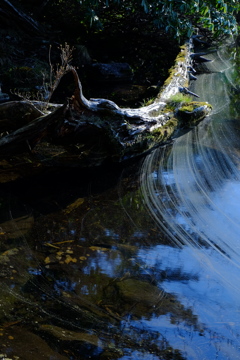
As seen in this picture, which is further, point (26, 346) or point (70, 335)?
point (70, 335)

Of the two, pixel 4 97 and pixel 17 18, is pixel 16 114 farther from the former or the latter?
pixel 17 18

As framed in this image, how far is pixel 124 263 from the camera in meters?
3.85

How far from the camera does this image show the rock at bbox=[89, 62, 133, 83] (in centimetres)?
1096

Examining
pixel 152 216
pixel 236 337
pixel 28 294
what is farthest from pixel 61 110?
pixel 236 337

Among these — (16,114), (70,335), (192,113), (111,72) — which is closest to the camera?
(70,335)

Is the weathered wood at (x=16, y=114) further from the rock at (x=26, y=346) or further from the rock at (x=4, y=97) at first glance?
the rock at (x=4, y=97)

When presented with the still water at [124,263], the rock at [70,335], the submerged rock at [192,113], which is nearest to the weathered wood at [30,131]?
the still water at [124,263]

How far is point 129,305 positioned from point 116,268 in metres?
0.49

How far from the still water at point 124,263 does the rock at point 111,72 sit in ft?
17.5

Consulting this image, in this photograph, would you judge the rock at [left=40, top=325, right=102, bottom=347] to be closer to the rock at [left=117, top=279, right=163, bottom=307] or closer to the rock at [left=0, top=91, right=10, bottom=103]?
the rock at [left=117, top=279, right=163, bottom=307]

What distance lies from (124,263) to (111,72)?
8.17 m

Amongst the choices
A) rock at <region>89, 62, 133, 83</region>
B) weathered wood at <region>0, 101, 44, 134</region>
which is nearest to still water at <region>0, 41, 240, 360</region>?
weathered wood at <region>0, 101, 44, 134</region>

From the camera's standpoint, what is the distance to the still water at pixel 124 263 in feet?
9.59

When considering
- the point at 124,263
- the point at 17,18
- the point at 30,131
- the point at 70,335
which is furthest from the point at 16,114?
the point at 17,18
